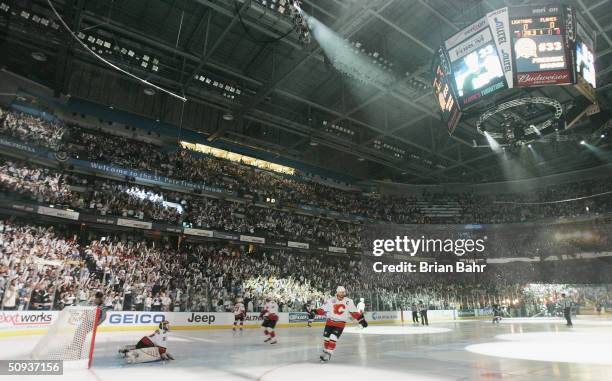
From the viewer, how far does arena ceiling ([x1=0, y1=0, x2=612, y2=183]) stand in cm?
1938

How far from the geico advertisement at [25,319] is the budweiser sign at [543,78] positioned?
19215 millimetres

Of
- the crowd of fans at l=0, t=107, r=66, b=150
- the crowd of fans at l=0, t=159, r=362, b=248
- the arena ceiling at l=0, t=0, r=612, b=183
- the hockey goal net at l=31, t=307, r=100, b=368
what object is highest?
the arena ceiling at l=0, t=0, r=612, b=183

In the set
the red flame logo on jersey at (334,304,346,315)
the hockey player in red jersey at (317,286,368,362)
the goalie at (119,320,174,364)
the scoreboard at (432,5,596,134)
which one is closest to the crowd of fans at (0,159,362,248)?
the goalie at (119,320,174,364)

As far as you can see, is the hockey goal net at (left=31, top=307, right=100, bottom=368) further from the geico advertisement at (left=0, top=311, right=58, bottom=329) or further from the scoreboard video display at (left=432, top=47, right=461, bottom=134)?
the scoreboard video display at (left=432, top=47, right=461, bottom=134)

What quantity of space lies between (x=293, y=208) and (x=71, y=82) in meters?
19.7

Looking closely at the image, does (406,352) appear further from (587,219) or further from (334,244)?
(587,219)

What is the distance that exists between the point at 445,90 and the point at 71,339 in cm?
1319

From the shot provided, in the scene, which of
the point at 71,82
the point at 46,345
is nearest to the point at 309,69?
the point at 71,82

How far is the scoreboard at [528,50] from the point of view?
438 inches

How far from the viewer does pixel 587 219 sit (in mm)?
37719

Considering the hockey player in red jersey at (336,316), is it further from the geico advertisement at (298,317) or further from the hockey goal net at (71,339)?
the geico advertisement at (298,317)

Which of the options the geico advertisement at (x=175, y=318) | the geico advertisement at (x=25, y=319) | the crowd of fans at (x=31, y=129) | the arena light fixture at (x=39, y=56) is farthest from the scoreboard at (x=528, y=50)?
the crowd of fans at (x=31, y=129)

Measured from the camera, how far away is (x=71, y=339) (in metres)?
7.35

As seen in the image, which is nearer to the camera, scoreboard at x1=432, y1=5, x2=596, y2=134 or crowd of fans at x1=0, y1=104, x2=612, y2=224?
scoreboard at x1=432, y1=5, x2=596, y2=134
